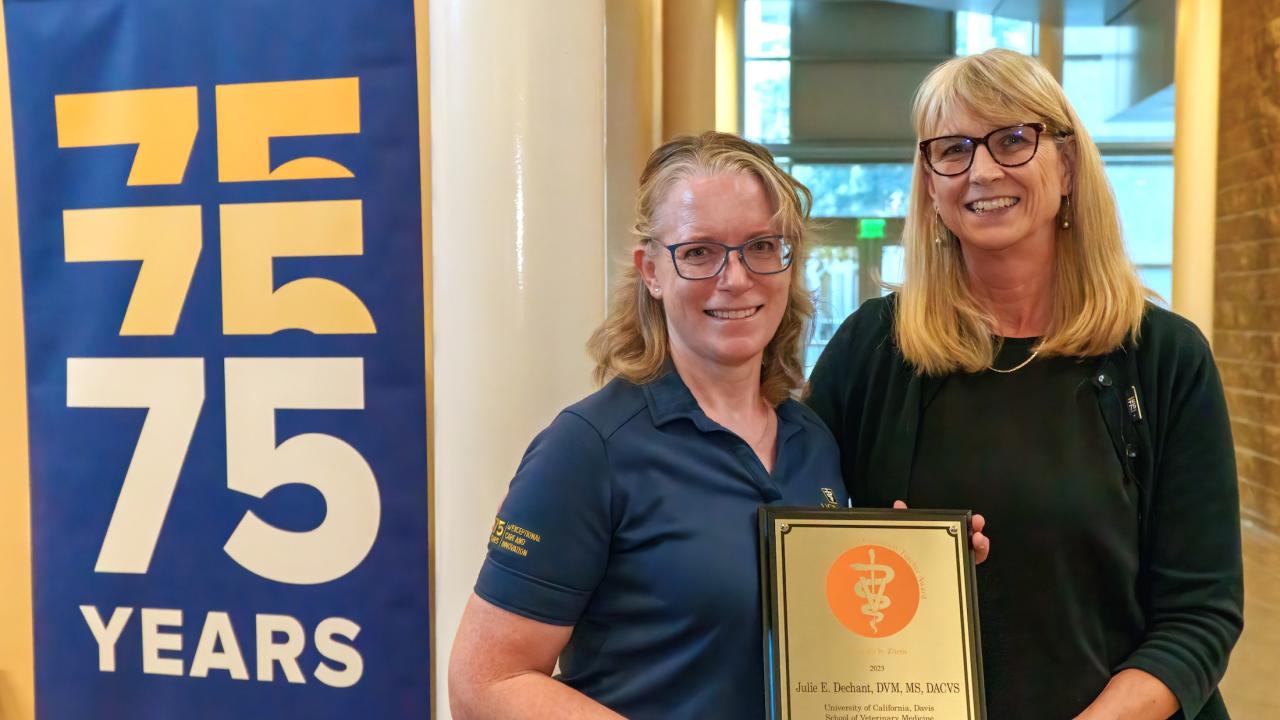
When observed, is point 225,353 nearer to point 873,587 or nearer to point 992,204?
point 873,587

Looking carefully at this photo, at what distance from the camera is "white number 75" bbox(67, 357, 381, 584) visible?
2264mm

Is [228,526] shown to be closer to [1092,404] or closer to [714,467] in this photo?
[714,467]

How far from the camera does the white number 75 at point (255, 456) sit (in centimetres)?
226

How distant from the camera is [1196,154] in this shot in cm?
689

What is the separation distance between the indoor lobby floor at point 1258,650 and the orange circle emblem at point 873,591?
10.9 ft

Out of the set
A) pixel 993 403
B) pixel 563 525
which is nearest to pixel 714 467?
pixel 563 525

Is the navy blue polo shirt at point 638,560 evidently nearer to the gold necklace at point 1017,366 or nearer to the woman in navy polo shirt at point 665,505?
the woman in navy polo shirt at point 665,505

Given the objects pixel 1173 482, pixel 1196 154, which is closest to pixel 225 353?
pixel 1173 482

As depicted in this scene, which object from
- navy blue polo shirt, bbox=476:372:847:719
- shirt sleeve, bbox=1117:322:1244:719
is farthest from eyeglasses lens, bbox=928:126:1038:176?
navy blue polo shirt, bbox=476:372:847:719

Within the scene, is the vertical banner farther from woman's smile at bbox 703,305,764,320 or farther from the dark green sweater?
the dark green sweater

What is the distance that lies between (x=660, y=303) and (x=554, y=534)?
416 millimetres

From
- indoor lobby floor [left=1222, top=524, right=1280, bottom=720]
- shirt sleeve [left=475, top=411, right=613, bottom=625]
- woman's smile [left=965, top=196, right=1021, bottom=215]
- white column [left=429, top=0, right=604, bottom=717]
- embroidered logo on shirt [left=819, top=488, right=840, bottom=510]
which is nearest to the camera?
shirt sleeve [left=475, top=411, right=613, bottom=625]

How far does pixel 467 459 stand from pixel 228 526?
70 centimetres

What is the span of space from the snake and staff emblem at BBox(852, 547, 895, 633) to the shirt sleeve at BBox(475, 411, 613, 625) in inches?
14.8
